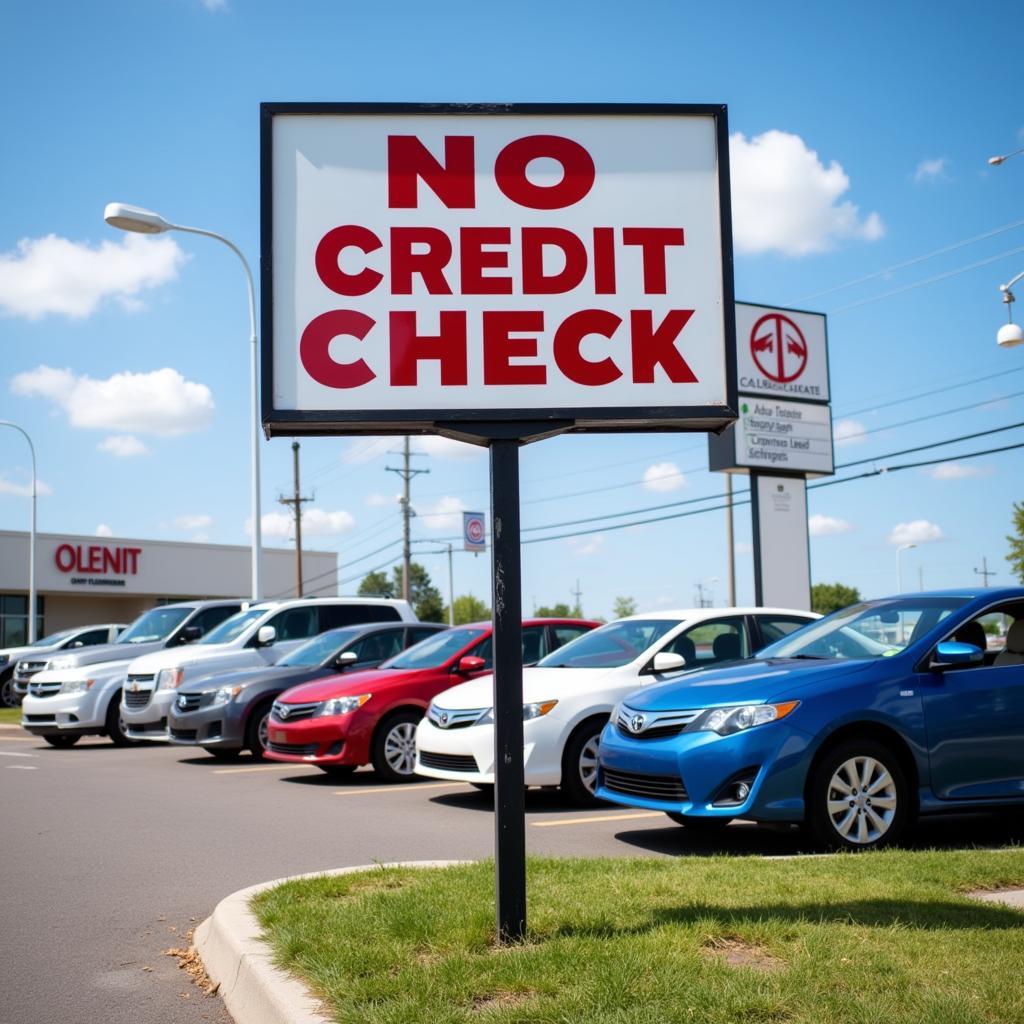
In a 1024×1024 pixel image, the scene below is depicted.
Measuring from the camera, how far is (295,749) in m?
12.5

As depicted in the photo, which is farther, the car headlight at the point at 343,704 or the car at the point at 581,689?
the car headlight at the point at 343,704

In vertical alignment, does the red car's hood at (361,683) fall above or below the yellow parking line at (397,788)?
above

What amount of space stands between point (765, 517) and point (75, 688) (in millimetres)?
10986

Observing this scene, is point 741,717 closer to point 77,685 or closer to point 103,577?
point 77,685

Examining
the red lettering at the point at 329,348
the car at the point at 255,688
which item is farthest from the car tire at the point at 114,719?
the red lettering at the point at 329,348

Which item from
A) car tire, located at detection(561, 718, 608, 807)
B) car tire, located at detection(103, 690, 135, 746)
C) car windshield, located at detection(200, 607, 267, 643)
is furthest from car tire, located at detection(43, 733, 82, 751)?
car tire, located at detection(561, 718, 608, 807)

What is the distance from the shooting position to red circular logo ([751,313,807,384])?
2162 centimetres

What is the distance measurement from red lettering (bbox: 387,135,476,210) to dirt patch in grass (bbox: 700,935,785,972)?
3.18m

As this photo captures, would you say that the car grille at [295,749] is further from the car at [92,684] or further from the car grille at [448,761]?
the car at [92,684]

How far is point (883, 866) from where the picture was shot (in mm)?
6555

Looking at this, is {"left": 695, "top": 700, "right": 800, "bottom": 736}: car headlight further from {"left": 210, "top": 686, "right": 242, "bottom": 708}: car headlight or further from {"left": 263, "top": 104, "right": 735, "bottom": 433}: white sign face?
{"left": 210, "top": 686, "right": 242, "bottom": 708}: car headlight

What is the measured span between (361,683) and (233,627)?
516cm

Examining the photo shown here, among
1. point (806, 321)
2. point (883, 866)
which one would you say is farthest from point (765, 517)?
point (883, 866)

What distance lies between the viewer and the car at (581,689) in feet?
33.2
